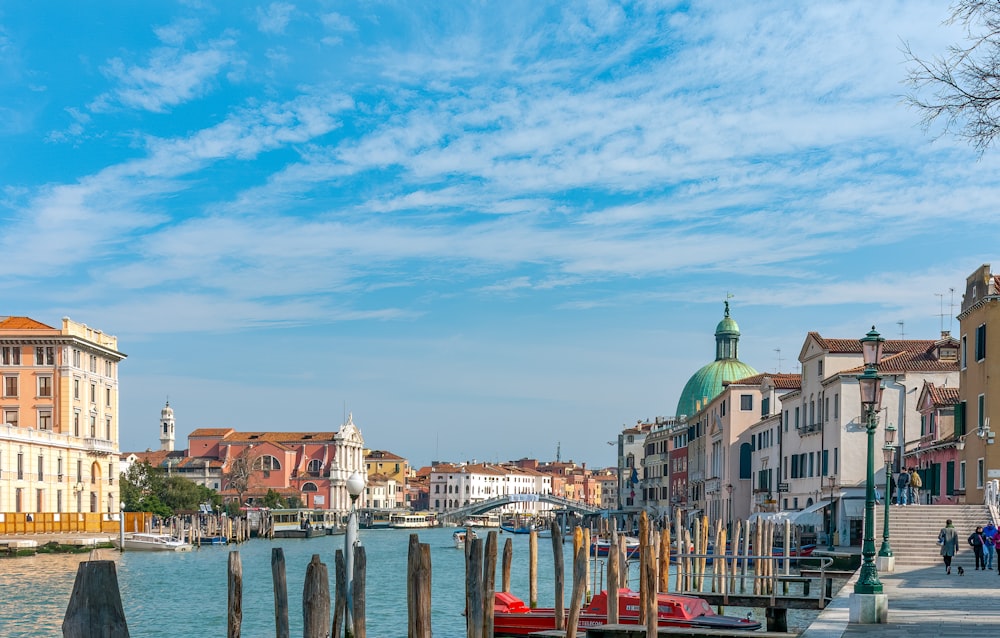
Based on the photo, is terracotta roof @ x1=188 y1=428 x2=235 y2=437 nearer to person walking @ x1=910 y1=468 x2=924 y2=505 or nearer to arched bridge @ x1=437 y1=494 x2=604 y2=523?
arched bridge @ x1=437 y1=494 x2=604 y2=523

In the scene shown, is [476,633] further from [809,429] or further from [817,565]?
[809,429]

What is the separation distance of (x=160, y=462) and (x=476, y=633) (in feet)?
468

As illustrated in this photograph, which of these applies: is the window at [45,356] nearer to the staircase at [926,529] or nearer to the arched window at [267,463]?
the staircase at [926,529]

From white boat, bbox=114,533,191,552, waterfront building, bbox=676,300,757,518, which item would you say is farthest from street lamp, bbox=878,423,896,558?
white boat, bbox=114,533,191,552

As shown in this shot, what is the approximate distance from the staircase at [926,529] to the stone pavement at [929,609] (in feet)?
16.3

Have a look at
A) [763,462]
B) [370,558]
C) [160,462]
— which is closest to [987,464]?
[763,462]

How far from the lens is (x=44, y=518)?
6022 centimetres

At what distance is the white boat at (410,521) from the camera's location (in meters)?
141

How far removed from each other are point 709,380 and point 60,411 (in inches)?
2046

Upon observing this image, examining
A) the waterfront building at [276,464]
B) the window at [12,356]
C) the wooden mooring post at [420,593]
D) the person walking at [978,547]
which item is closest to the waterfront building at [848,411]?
the person walking at [978,547]

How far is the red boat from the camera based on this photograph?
64.7 feet

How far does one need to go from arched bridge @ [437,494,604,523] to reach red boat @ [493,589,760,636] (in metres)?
89.4

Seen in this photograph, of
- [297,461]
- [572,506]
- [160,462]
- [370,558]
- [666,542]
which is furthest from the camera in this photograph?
[160,462]

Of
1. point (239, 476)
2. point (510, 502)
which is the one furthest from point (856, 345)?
point (239, 476)
